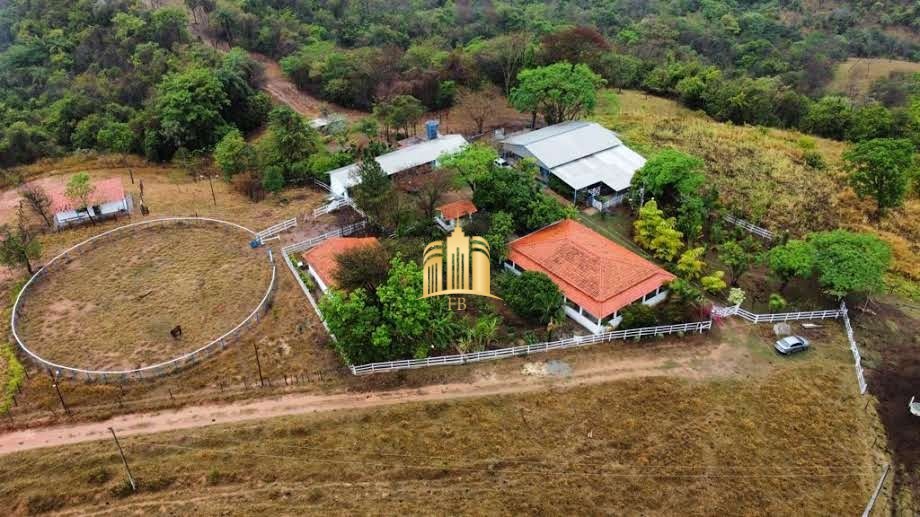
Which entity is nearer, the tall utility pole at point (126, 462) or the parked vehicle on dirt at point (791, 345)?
the tall utility pole at point (126, 462)

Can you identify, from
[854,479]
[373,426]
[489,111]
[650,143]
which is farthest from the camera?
[489,111]

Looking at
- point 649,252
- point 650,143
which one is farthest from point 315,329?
point 650,143

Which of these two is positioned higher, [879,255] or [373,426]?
[879,255]

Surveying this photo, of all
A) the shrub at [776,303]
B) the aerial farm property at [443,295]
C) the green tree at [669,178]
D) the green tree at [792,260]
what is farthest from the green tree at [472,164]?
the shrub at [776,303]

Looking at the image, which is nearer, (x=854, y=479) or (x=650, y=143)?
(x=854, y=479)

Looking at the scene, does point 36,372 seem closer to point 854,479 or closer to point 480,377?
point 480,377

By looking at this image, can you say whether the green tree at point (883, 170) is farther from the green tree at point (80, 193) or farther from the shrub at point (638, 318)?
the green tree at point (80, 193)
